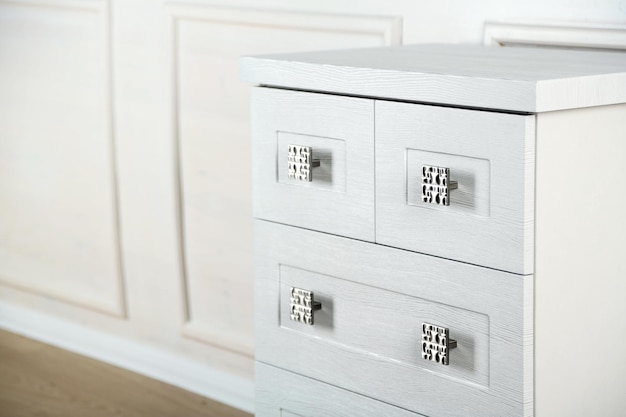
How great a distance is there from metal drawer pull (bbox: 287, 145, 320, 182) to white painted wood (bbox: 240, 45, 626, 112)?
0.24 ft

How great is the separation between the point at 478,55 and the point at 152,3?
3.09ft

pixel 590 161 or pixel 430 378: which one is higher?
pixel 590 161

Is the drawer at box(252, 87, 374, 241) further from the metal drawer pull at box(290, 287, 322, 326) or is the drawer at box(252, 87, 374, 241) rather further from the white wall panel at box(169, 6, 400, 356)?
the white wall panel at box(169, 6, 400, 356)

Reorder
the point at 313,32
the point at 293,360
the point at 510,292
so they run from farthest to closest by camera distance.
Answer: the point at 313,32
the point at 293,360
the point at 510,292

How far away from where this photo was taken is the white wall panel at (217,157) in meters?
1.85

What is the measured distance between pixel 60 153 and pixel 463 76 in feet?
4.85

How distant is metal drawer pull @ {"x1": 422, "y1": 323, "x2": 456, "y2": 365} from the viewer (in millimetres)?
1067

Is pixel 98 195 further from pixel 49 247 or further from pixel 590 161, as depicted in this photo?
pixel 590 161

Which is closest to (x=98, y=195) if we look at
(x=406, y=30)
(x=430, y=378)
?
(x=406, y=30)

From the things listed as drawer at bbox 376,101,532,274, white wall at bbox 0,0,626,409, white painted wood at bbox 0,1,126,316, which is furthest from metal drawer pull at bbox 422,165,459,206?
white painted wood at bbox 0,1,126,316

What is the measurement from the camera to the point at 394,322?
1.12 m

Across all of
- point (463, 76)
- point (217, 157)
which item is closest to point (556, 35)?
point (463, 76)

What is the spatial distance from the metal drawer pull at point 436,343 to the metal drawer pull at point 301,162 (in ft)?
0.76

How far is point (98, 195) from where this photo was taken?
221 centimetres
